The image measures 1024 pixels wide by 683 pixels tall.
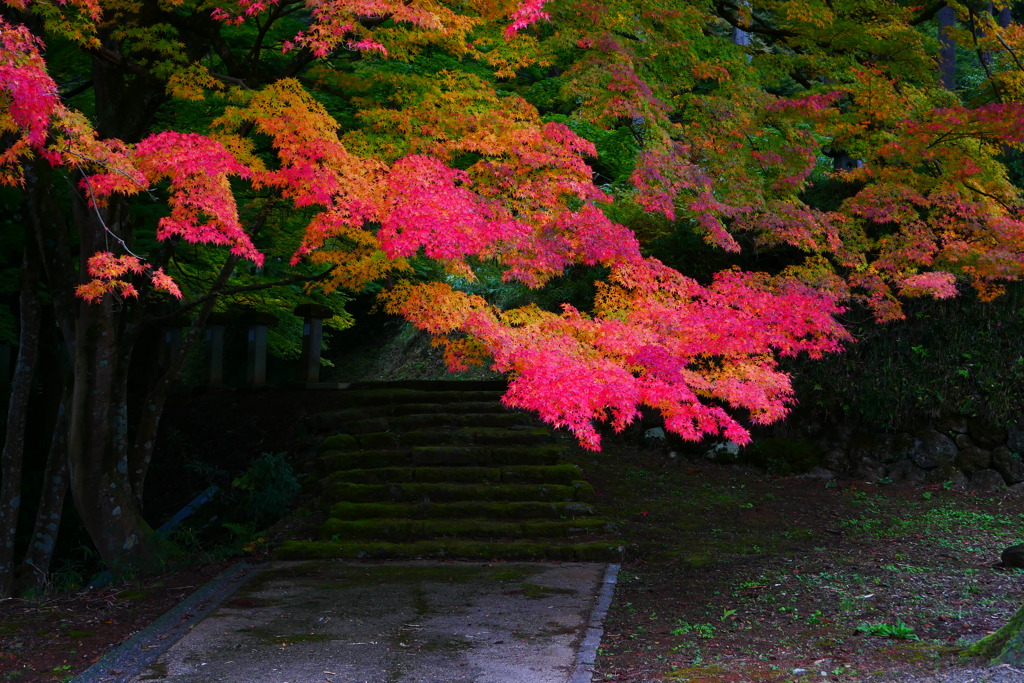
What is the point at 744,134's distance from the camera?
1007 centimetres

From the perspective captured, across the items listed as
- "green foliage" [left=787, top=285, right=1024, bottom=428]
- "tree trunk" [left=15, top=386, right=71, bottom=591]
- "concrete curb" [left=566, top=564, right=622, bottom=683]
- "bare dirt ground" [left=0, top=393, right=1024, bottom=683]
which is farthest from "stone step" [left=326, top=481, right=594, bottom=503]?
"green foliage" [left=787, top=285, right=1024, bottom=428]

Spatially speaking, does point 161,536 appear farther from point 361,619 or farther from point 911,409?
point 911,409

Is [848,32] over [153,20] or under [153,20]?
over

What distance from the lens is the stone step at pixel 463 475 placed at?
10055mm

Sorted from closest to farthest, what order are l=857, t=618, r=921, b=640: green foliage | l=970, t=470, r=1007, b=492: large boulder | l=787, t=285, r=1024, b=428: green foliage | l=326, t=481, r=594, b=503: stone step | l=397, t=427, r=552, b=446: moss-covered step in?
l=857, t=618, r=921, b=640: green foliage → l=326, t=481, r=594, b=503: stone step → l=397, t=427, r=552, b=446: moss-covered step → l=970, t=470, r=1007, b=492: large boulder → l=787, t=285, r=1024, b=428: green foliage

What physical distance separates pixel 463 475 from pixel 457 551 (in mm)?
1553

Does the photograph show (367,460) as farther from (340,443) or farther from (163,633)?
(163,633)

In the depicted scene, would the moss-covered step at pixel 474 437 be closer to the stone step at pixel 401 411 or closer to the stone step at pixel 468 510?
the stone step at pixel 401 411

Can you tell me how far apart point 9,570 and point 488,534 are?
15.6 ft

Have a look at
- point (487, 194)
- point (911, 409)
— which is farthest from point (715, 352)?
point (911, 409)

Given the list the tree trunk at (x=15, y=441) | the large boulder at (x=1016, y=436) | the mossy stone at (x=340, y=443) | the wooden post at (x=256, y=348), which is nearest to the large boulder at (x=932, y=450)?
the large boulder at (x=1016, y=436)

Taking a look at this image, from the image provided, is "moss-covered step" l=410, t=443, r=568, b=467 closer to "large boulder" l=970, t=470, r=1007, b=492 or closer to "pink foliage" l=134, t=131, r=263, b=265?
"pink foliage" l=134, t=131, r=263, b=265

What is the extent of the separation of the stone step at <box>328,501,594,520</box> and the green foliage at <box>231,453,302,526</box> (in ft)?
2.77

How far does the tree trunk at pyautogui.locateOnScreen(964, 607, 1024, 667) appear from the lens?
4673 mm
